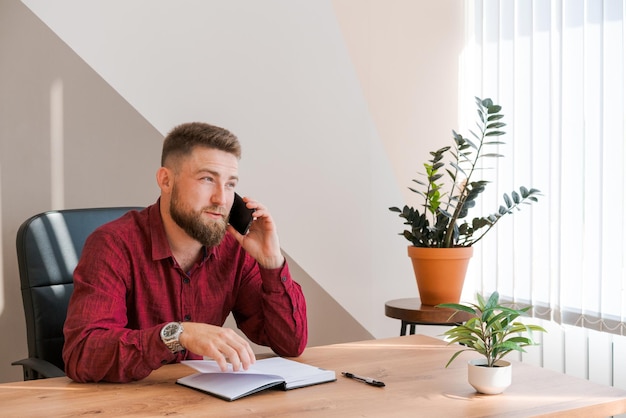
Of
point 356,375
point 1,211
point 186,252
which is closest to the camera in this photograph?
point 356,375

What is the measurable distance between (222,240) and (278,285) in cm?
22

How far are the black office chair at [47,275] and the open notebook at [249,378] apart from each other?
858mm

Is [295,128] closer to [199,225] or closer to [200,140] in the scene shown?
[200,140]

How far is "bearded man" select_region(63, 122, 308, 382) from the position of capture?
194 cm

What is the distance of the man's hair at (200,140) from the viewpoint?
219 cm

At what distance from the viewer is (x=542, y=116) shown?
3.35 m

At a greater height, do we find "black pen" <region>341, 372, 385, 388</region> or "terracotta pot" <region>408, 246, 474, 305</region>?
"terracotta pot" <region>408, 246, 474, 305</region>

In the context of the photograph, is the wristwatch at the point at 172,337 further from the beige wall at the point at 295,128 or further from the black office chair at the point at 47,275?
the beige wall at the point at 295,128

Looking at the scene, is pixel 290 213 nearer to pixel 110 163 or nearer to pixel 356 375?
pixel 110 163

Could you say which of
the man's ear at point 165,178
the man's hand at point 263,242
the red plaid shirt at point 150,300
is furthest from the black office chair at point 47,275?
the man's hand at point 263,242

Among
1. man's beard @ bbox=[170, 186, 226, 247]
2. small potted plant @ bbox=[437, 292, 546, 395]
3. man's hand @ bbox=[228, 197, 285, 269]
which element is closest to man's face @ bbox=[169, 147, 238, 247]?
man's beard @ bbox=[170, 186, 226, 247]

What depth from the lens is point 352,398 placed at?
1.67 metres

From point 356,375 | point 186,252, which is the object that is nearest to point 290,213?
point 186,252

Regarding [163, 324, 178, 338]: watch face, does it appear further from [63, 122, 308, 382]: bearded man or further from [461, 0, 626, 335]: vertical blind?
[461, 0, 626, 335]: vertical blind
